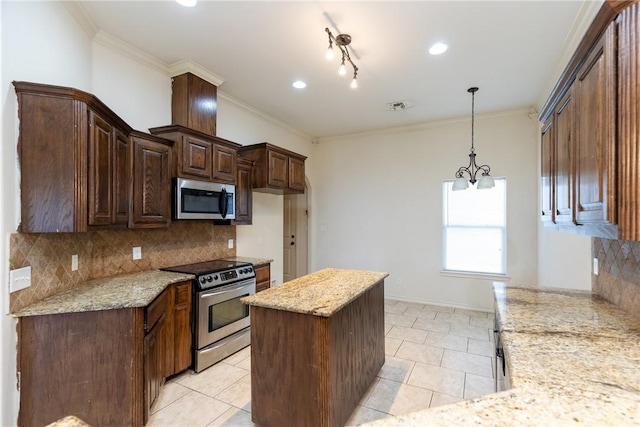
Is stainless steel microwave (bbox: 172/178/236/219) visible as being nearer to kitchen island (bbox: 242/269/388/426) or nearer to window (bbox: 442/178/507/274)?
kitchen island (bbox: 242/269/388/426)

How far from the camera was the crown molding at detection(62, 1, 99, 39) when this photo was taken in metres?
2.19

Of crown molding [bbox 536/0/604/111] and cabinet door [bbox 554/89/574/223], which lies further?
crown molding [bbox 536/0/604/111]

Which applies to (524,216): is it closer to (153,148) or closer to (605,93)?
(605,93)

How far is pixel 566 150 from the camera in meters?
1.64

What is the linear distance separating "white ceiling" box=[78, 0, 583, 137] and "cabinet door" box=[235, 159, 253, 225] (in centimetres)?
97

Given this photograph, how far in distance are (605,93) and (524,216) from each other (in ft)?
12.2

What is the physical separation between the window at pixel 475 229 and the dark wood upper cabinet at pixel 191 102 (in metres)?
3.72

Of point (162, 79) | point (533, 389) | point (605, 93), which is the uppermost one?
point (162, 79)

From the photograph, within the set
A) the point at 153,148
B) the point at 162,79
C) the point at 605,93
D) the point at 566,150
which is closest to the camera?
the point at 605,93

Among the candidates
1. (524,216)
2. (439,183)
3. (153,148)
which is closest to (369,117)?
(439,183)

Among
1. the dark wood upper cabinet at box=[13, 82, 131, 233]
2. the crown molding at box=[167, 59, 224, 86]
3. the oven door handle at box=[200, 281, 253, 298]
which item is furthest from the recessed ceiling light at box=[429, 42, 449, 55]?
the oven door handle at box=[200, 281, 253, 298]

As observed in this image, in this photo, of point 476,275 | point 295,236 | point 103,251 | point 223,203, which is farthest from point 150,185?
point 476,275

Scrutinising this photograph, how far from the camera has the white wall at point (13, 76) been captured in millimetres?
1677

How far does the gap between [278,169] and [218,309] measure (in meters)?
2.02
